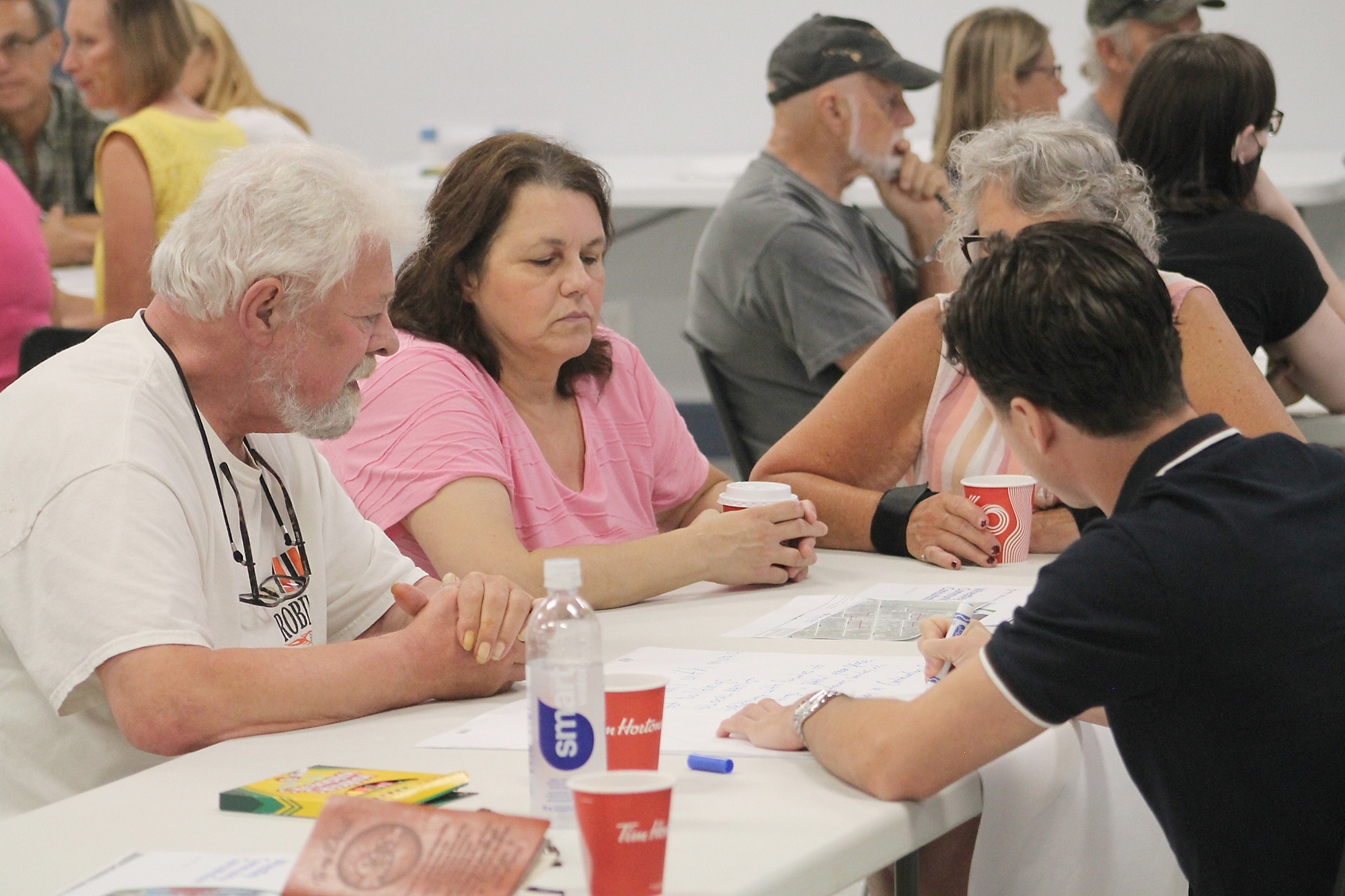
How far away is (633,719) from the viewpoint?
1172 millimetres

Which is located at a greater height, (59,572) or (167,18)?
(167,18)

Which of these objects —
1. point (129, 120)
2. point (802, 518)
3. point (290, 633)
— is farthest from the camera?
point (129, 120)

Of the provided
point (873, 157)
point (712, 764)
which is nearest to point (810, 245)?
point (873, 157)

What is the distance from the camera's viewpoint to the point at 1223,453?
1.19 m

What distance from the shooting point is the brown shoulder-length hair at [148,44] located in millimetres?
3396

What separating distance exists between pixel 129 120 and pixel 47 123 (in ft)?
6.37

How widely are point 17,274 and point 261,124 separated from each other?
1.52m

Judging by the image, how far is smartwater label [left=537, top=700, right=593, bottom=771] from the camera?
1.10 m

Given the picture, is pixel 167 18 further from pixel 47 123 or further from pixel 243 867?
pixel 243 867

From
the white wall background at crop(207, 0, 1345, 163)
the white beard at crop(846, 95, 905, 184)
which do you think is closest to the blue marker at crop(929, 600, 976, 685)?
the white beard at crop(846, 95, 905, 184)

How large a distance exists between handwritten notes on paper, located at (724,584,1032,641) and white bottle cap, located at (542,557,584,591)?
0.66 m

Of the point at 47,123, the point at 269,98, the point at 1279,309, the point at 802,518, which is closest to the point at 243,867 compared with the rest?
the point at 802,518

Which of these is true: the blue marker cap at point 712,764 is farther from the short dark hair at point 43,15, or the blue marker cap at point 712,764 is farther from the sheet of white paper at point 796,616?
the short dark hair at point 43,15

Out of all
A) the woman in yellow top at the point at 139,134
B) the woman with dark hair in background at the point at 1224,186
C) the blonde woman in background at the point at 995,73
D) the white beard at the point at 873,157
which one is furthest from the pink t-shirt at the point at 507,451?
the blonde woman in background at the point at 995,73
